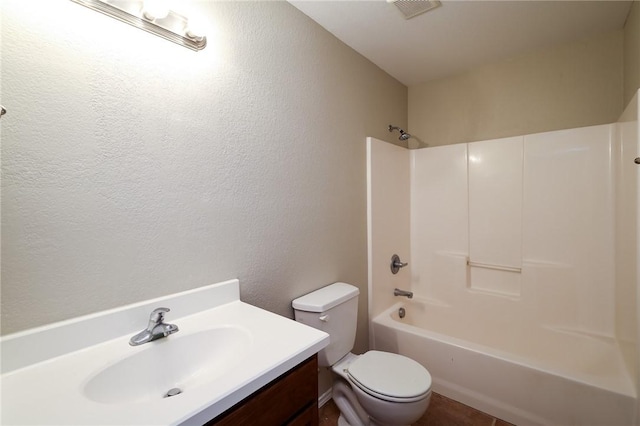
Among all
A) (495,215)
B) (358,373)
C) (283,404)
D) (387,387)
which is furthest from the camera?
(495,215)

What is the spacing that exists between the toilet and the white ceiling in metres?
1.60

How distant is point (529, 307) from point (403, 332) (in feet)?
3.18

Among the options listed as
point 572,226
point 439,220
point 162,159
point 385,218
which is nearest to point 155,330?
point 162,159

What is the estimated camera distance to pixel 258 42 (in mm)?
1350

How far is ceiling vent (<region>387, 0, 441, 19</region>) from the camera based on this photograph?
1492 mm

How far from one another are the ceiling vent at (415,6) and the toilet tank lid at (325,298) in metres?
1.61

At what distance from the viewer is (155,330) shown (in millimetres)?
918

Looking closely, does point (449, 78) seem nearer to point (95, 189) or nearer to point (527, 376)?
point (527, 376)

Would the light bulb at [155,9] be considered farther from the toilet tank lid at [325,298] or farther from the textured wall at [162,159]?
the toilet tank lid at [325,298]

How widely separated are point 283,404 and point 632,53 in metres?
2.43

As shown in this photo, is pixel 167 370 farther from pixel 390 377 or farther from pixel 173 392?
pixel 390 377

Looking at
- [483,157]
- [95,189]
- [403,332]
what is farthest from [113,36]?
[483,157]

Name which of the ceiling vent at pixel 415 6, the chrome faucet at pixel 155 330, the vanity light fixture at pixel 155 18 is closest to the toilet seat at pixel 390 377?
the chrome faucet at pixel 155 330

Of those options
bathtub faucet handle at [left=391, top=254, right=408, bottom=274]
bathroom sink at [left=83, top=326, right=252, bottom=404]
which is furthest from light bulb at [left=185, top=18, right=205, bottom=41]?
bathtub faucet handle at [left=391, top=254, right=408, bottom=274]
